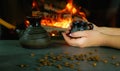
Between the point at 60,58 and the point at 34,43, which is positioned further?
the point at 34,43

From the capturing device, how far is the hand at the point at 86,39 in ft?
6.10

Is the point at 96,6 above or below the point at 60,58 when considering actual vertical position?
above

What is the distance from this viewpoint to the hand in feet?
6.10

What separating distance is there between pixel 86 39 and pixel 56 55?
10.3 inches

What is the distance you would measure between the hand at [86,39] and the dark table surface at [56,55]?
32 mm

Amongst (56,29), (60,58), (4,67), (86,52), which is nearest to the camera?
(4,67)

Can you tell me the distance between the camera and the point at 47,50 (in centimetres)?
182

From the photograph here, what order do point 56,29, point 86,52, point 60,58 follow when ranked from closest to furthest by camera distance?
point 60,58 < point 86,52 < point 56,29

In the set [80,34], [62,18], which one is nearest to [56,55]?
[80,34]

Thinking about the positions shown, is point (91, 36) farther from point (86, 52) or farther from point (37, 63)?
point (37, 63)

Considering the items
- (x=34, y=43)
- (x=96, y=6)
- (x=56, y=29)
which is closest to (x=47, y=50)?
(x=34, y=43)

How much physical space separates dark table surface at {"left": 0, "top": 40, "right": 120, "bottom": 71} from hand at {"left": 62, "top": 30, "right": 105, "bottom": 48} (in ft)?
0.11

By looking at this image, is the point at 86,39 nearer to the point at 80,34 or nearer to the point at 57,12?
the point at 80,34

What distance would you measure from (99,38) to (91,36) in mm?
55
